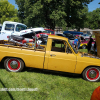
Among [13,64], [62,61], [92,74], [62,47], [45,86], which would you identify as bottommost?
[45,86]

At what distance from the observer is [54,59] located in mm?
4332

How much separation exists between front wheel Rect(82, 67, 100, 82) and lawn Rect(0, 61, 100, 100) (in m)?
0.17

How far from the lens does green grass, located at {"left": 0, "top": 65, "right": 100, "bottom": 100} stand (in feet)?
10.8

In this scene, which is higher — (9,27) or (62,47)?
(9,27)

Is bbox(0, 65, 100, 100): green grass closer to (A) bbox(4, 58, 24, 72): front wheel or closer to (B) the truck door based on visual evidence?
(A) bbox(4, 58, 24, 72): front wheel

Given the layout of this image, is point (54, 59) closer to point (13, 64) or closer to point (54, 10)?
point (13, 64)

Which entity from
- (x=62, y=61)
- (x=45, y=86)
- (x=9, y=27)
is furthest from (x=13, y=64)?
(x=9, y=27)

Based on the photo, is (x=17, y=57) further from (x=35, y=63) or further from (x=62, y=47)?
(x=62, y=47)

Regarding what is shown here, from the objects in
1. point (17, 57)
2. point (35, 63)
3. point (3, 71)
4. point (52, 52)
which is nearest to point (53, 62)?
point (52, 52)

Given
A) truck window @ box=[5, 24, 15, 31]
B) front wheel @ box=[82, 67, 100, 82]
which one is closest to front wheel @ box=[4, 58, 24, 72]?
front wheel @ box=[82, 67, 100, 82]

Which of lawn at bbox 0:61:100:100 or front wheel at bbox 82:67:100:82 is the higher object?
front wheel at bbox 82:67:100:82

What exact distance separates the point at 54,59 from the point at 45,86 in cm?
111

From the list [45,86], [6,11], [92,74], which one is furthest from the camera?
[6,11]

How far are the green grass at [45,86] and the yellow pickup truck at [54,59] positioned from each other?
40cm
